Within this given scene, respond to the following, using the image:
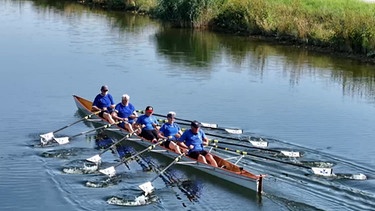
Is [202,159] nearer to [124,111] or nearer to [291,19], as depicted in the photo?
[124,111]

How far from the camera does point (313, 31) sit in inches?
1503

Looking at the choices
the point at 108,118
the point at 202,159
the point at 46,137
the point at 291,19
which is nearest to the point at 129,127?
the point at 108,118

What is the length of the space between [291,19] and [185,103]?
1623 cm

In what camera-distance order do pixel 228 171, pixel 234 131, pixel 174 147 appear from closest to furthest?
1. pixel 228 171
2. pixel 174 147
3. pixel 234 131

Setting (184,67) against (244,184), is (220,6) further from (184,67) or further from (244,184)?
(244,184)

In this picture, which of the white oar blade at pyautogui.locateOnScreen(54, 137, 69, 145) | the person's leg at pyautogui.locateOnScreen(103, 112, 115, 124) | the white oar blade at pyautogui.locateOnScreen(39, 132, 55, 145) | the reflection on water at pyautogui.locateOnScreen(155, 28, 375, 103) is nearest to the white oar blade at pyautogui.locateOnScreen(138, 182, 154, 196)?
the white oar blade at pyautogui.locateOnScreen(54, 137, 69, 145)

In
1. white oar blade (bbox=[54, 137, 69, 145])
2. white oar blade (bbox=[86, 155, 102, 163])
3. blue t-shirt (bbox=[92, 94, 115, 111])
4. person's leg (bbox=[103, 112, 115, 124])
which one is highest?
blue t-shirt (bbox=[92, 94, 115, 111])

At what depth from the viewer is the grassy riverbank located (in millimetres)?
35844

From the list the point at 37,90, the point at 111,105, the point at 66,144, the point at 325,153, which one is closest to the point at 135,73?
the point at 37,90

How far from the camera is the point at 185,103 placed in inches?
1005

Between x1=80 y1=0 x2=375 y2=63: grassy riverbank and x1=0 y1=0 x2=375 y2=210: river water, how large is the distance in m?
1.39

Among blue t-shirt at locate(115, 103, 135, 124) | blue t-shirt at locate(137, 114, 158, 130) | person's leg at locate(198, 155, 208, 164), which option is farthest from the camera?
blue t-shirt at locate(115, 103, 135, 124)

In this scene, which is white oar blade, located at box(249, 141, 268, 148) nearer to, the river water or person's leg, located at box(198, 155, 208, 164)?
the river water

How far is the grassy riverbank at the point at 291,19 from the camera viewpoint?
3584 centimetres
